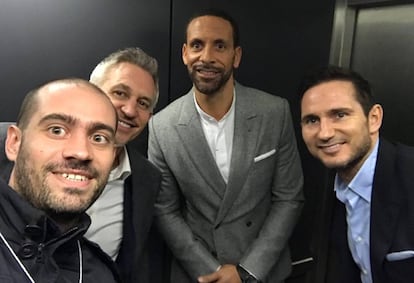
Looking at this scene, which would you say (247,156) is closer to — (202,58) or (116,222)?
(202,58)

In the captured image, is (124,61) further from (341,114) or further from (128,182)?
(341,114)

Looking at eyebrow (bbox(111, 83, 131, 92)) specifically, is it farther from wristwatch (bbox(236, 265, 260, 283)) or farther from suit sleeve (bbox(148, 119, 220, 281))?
wristwatch (bbox(236, 265, 260, 283))

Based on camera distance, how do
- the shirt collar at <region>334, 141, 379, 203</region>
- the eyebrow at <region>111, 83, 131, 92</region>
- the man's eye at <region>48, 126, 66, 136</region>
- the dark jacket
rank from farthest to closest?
the eyebrow at <region>111, 83, 131, 92</region> < the shirt collar at <region>334, 141, 379, 203</region> < the man's eye at <region>48, 126, 66, 136</region> < the dark jacket

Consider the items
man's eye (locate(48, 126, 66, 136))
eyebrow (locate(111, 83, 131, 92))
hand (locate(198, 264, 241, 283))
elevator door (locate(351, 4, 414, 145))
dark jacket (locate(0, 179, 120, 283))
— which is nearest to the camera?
dark jacket (locate(0, 179, 120, 283))

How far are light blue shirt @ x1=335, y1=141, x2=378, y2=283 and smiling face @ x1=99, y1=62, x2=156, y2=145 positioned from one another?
703mm

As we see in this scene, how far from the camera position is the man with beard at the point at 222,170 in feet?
5.17

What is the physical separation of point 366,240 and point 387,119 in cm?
79

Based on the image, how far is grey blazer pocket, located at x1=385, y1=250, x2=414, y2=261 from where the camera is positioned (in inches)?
44.7

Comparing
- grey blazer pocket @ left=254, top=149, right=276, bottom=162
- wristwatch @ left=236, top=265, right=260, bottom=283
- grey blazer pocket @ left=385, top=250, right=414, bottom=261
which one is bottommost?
wristwatch @ left=236, top=265, right=260, bottom=283

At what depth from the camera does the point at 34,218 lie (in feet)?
2.84

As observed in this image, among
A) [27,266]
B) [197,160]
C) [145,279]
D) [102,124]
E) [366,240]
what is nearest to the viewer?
[27,266]

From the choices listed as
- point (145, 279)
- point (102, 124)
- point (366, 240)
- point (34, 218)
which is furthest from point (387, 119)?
point (34, 218)

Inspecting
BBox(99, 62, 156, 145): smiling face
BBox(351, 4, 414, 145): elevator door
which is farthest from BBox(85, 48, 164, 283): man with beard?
BBox(351, 4, 414, 145): elevator door

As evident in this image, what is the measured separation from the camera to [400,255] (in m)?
1.15
